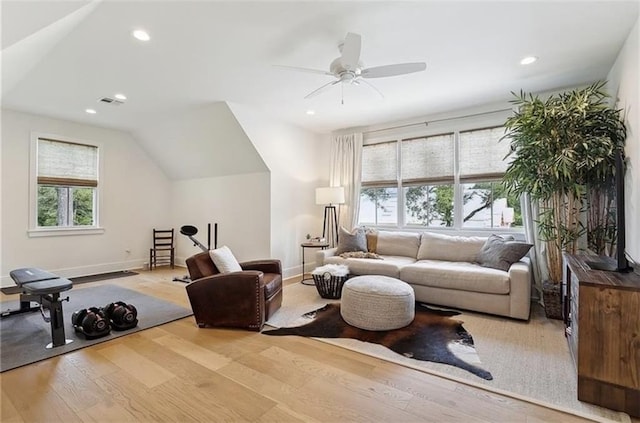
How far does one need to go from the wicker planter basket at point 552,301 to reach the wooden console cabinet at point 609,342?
1.53 metres

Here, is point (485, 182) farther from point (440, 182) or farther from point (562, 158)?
point (562, 158)

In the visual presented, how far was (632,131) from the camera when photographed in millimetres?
2664

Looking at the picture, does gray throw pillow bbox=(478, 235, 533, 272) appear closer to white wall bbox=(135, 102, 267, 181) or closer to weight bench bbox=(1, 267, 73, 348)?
white wall bbox=(135, 102, 267, 181)

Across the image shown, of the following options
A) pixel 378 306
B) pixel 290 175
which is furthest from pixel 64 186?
pixel 378 306

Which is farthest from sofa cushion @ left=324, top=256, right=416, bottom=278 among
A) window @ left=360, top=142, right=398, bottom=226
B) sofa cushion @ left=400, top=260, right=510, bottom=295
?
window @ left=360, top=142, right=398, bottom=226

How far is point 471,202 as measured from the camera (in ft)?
15.5

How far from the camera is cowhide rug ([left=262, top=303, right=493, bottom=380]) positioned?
2504 mm

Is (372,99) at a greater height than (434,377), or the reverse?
(372,99)

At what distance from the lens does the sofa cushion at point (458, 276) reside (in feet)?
10.9

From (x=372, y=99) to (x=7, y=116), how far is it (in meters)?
5.73

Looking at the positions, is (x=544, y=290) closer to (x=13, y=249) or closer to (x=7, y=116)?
(x=13, y=249)

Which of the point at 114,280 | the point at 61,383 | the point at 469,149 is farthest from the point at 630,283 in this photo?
the point at 114,280

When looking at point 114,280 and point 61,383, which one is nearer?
point 61,383

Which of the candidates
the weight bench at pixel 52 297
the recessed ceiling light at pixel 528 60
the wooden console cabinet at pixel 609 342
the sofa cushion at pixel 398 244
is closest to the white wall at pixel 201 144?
the sofa cushion at pixel 398 244
